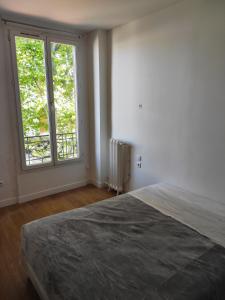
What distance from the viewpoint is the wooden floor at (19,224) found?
1.74 meters

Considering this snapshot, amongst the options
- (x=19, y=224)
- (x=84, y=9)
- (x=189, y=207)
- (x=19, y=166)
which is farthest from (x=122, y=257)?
(x=84, y=9)

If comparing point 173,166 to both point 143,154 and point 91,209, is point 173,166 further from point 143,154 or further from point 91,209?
point 91,209

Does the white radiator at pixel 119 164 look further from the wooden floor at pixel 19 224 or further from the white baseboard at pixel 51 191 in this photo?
the white baseboard at pixel 51 191

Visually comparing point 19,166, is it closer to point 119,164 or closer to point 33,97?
point 33,97

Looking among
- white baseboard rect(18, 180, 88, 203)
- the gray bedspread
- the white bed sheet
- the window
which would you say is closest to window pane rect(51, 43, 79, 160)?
the window

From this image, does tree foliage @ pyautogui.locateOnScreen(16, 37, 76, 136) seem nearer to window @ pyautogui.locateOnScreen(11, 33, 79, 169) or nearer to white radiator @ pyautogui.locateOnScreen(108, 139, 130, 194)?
window @ pyautogui.locateOnScreen(11, 33, 79, 169)

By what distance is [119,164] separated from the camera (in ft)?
10.5

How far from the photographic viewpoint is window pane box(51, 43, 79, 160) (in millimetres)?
3250

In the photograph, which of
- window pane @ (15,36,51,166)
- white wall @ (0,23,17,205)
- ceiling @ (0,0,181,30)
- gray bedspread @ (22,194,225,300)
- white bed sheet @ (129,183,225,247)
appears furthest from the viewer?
window pane @ (15,36,51,166)

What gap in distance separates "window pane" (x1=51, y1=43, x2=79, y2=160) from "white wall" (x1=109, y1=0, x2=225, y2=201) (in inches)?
28.3

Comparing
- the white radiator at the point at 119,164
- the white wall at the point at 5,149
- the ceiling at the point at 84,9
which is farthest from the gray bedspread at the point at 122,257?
the ceiling at the point at 84,9

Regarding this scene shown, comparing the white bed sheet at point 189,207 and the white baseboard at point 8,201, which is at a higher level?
the white bed sheet at point 189,207

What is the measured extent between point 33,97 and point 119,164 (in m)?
1.58

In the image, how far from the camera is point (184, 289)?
1.16m
